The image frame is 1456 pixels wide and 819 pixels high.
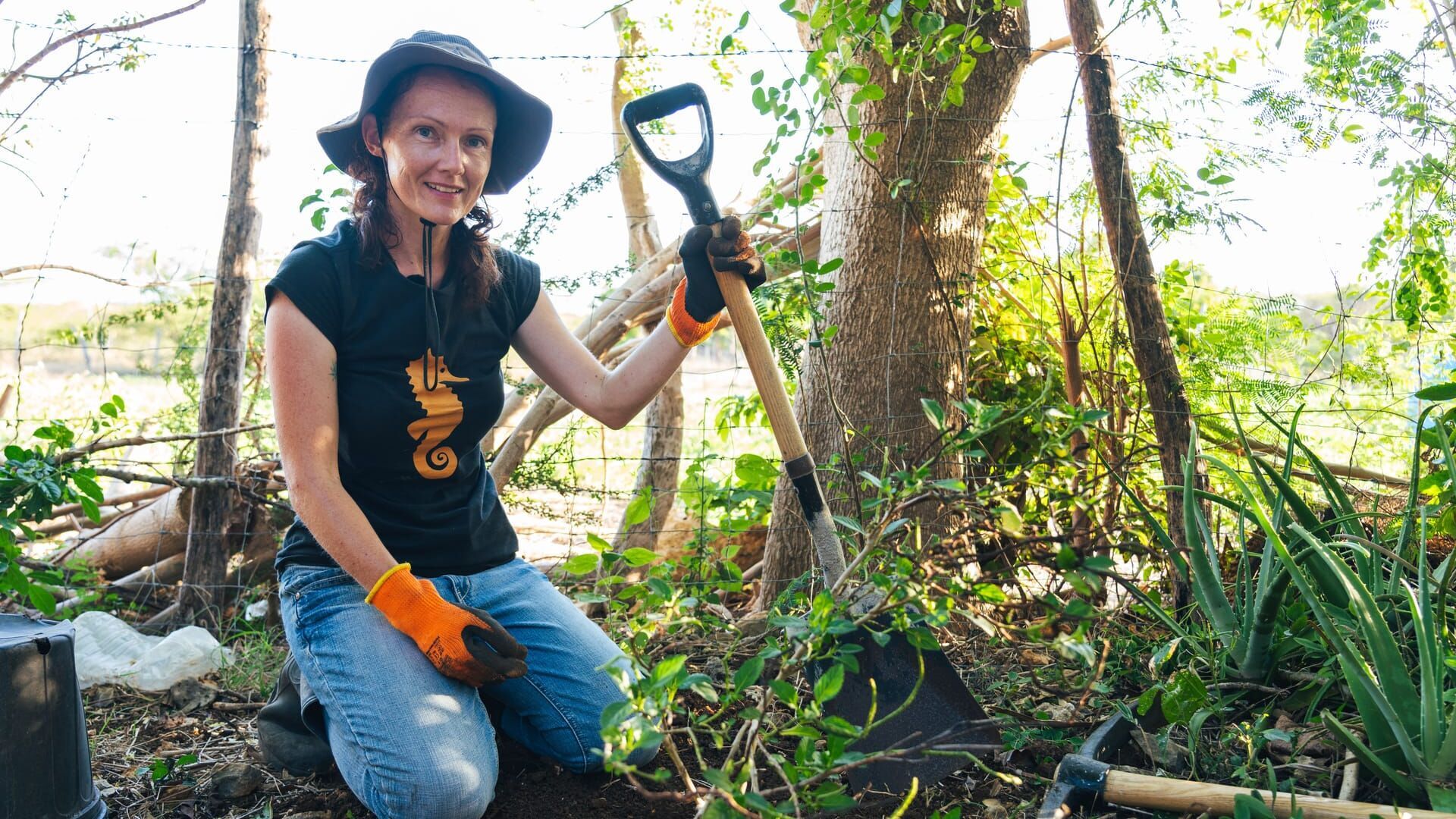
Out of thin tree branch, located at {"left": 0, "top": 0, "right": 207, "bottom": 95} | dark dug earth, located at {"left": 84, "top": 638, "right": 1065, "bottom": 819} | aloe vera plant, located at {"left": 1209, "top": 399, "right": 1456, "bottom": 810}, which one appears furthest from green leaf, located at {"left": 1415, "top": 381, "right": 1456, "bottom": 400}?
thin tree branch, located at {"left": 0, "top": 0, "right": 207, "bottom": 95}

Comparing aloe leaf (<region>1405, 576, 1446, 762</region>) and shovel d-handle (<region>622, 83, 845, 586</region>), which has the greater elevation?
shovel d-handle (<region>622, 83, 845, 586</region>)

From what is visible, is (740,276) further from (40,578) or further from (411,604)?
(40,578)

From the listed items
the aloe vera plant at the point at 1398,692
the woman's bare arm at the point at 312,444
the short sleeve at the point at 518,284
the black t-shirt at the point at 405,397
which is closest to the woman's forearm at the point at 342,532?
the woman's bare arm at the point at 312,444

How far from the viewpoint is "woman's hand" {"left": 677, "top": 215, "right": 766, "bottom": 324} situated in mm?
1897

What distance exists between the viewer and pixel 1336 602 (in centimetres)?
179

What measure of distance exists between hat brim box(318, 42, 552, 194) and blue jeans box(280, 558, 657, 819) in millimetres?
923

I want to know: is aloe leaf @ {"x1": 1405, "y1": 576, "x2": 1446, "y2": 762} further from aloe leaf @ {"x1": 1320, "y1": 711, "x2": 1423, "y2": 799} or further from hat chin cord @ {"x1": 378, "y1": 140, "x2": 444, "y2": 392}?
hat chin cord @ {"x1": 378, "y1": 140, "x2": 444, "y2": 392}

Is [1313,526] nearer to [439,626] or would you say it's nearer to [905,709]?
[905,709]

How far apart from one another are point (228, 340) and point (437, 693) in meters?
2.00

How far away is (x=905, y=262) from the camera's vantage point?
260cm

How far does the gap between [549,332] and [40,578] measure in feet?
4.63

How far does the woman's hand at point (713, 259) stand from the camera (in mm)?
1897

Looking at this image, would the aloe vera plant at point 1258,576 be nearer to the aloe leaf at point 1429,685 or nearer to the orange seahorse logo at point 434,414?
the aloe leaf at point 1429,685

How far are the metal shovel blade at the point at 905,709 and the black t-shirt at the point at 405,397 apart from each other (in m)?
0.89
